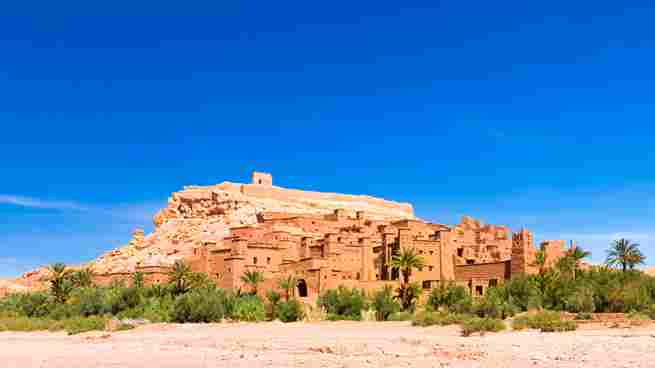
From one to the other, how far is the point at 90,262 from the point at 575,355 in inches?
2182

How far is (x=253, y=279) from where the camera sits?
42219 millimetres

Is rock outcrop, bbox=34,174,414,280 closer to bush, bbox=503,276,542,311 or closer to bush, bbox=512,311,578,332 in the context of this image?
bush, bbox=503,276,542,311

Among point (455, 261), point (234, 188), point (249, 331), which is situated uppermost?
point (234, 188)

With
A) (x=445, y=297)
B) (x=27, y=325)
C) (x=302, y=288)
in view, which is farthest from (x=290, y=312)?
(x=27, y=325)

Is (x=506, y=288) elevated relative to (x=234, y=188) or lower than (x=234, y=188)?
lower

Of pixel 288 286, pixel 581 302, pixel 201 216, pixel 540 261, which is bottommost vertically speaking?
pixel 581 302

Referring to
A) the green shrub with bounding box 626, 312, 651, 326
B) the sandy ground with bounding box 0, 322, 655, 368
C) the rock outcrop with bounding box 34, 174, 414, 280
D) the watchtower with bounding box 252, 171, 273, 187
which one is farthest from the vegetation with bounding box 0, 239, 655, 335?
the watchtower with bounding box 252, 171, 273, 187

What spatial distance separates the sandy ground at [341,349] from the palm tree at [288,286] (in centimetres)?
1068

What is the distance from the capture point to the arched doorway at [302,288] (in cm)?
4244

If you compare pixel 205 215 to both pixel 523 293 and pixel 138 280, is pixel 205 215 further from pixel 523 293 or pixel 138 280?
pixel 523 293

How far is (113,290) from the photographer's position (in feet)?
144

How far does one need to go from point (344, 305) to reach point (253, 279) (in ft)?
28.7

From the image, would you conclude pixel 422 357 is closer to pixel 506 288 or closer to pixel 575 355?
pixel 575 355

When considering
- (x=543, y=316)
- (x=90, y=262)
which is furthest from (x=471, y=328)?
(x=90, y=262)
